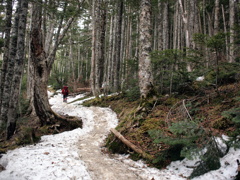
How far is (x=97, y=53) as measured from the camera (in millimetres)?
12250

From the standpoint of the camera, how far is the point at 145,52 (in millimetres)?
6188

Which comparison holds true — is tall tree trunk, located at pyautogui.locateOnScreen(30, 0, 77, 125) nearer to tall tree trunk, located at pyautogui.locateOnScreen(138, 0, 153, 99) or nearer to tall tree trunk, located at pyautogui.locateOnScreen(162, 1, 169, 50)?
tall tree trunk, located at pyautogui.locateOnScreen(138, 0, 153, 99)

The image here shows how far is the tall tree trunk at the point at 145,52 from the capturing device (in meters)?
6.10

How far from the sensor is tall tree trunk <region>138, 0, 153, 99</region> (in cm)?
610

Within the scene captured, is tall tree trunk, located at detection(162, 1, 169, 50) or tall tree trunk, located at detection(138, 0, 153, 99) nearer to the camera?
tall tree trunk, located at detection(138, 0, 153, 99)

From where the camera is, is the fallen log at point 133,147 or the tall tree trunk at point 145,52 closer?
the fallen log at point 133,147

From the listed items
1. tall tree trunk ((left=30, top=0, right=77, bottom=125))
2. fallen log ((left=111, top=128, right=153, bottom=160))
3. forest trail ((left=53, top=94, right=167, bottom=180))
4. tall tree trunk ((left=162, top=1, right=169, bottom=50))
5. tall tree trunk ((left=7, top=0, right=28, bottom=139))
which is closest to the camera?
forest trail ((left=53, top=94, right=167, bottom=180))

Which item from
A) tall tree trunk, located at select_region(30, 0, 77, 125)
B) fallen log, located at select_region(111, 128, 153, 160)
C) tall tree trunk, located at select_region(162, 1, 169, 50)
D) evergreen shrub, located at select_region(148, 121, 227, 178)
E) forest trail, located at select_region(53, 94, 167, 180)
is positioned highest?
tall tree trunk, located at select_region(162, 1, 169, 50)

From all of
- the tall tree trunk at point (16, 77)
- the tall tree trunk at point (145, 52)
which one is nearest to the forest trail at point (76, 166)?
the tall tree trunk at point (16, 77)

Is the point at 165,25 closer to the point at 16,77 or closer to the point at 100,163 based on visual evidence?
the point at 16,77

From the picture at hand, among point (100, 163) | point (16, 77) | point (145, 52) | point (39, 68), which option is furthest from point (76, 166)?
point (39, 68)

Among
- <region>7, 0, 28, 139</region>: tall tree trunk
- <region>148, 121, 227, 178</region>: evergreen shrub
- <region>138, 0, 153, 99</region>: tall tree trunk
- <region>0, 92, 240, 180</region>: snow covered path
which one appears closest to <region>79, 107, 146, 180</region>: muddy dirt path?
<region>0, 92, 240, 180</region>: snow covered path

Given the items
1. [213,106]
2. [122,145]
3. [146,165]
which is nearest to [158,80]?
[213,106]

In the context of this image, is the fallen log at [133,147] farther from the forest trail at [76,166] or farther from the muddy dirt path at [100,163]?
the muddy dirt path at [100,163]
